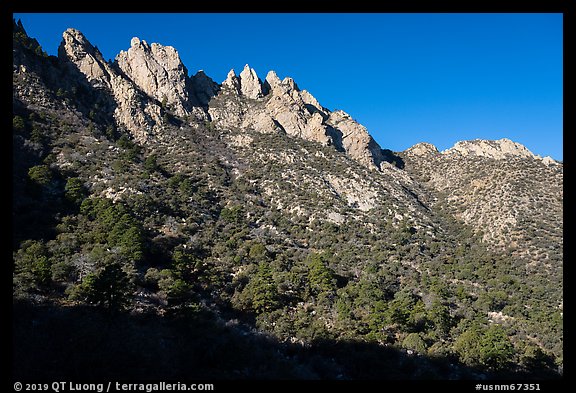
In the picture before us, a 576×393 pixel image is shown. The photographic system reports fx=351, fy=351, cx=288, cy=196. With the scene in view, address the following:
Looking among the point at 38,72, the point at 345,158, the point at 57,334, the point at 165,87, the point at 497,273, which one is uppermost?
the point at 165,87

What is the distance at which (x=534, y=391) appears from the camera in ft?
31.6

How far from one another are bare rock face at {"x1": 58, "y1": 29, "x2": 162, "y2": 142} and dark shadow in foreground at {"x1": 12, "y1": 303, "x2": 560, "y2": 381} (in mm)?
48886

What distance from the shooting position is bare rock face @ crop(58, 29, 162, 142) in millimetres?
60594

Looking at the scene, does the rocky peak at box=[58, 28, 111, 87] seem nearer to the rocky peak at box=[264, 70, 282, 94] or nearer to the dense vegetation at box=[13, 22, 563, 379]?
the dense vegetation at box=[13, 22, 563, 379]

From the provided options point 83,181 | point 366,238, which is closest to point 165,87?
point 83,181

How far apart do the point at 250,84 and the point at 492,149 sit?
51527 mm

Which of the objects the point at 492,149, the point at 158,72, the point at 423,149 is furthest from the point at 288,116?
the point at 492,149

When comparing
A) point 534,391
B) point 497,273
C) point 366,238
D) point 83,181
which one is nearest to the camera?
point 534,391

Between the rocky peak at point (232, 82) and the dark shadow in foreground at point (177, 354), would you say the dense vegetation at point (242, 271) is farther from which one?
the rocky peak at point (232, 82)

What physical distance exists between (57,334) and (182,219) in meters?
25.5

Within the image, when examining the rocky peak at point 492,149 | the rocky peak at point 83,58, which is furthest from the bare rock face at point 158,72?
the rocky peak at point 492,149

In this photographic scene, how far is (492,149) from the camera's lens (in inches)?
2697
